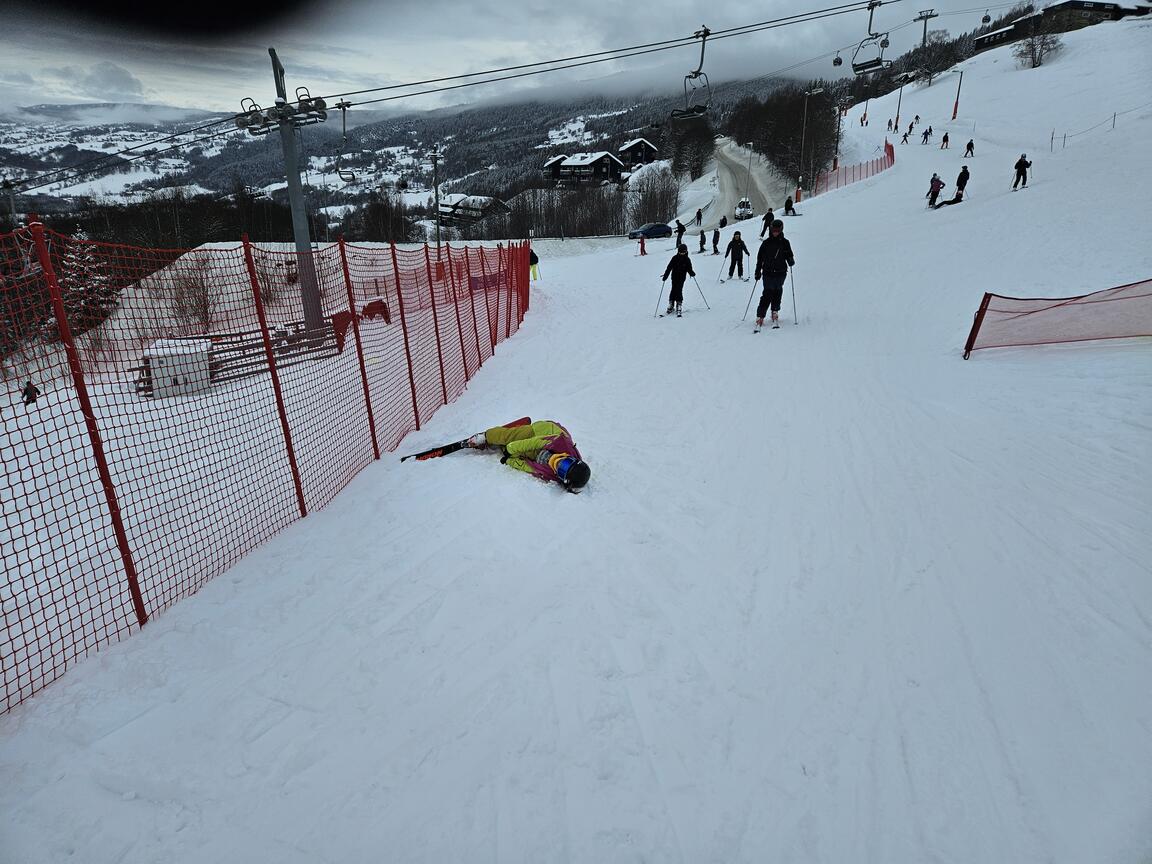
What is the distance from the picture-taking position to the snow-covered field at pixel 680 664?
2.49 m

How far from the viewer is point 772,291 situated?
1073cm

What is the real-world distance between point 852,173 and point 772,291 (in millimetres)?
45096

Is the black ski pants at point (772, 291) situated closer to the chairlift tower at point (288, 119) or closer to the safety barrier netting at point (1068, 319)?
the safety barrier netting at point (1068, 319)

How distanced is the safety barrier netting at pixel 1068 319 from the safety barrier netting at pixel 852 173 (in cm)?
3651

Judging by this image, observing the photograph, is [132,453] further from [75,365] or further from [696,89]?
[696,89]

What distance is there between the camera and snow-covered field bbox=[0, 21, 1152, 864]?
249cm

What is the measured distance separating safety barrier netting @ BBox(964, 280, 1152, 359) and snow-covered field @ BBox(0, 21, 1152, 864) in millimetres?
542

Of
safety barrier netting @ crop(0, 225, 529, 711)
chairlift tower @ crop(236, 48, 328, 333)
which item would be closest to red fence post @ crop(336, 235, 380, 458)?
safety barrier netting @ crop(0, 225, 529, 711)

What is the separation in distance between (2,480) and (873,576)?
30.6 feet

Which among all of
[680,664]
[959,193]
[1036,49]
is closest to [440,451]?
[680,664]

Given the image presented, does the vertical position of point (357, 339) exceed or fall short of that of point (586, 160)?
it falls short

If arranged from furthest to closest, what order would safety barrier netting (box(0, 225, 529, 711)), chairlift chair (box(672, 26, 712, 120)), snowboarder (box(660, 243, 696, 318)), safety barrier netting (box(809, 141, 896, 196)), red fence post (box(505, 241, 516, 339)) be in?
safety barrier netting (box(809, 141, 896, 196))
red fence post (box(505, 241, 516, 339))
snowboarder (box(660, 243, 696, 318))
chairlift chair (box(672, 26, 712, 120))
safety barrier netting (box(0, 225, 529, 711))

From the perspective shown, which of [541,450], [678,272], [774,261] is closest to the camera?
[541,450]

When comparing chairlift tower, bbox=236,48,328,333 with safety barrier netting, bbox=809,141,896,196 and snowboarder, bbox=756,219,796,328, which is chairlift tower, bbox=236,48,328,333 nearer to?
snowboarder, bbox=756,219,796,328
